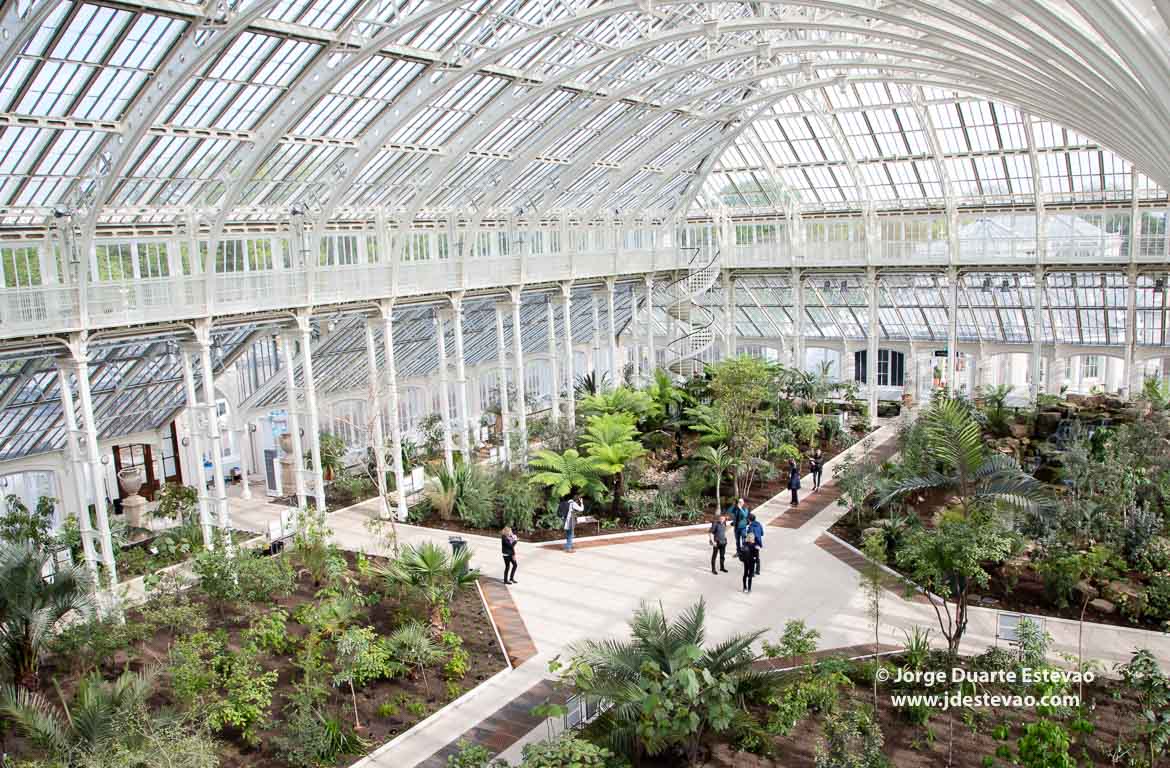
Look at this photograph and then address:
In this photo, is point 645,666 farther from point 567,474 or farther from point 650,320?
point 650,320

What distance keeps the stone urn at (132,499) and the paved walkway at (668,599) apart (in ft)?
16.7

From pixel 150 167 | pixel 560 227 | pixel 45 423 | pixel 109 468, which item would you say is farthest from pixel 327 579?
pixel 560 227

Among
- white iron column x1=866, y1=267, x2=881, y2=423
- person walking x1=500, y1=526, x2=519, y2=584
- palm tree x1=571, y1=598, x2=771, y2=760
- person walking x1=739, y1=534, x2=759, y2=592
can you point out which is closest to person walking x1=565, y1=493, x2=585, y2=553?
person walking x1=500, y1=526, x2=519, y2=584

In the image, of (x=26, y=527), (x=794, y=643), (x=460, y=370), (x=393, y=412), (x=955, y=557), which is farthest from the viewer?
(x=460, y=370)

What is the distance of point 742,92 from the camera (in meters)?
30.3

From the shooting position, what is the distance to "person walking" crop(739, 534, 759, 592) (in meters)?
16.0

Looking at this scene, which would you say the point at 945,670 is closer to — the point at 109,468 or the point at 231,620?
the point at 231,620

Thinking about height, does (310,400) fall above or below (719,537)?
above

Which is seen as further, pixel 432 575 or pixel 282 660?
pixel 432 575

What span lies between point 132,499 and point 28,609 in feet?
32.7

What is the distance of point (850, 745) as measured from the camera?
31.4 feet

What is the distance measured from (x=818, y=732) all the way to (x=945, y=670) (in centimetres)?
206

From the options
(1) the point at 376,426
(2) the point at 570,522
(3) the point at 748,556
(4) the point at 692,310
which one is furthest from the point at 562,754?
(4) the point at 692,310

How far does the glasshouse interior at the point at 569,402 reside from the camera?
11297 millimetres
